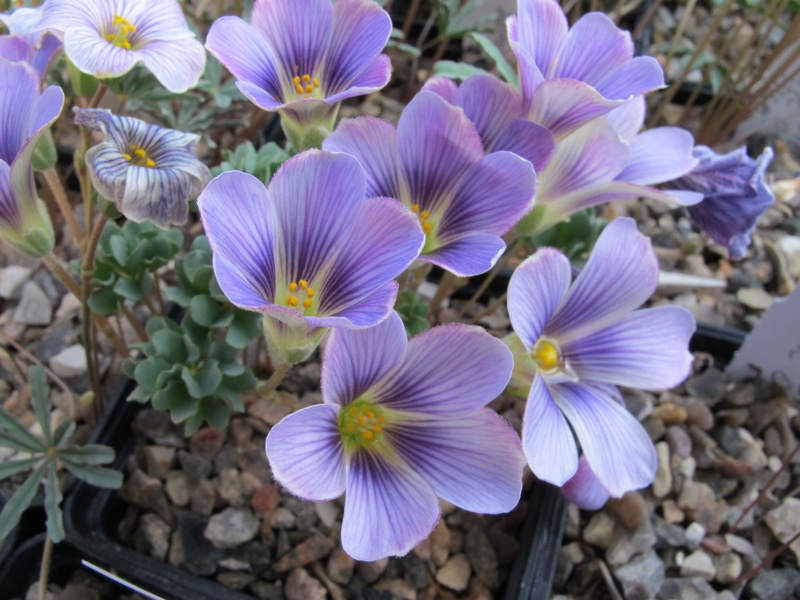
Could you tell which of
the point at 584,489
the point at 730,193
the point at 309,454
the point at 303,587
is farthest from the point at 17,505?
the point at 730,193

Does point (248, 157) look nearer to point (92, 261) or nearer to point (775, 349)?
point (92, 261)

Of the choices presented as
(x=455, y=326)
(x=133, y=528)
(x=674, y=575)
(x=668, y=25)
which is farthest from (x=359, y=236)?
(x=668, y=25)

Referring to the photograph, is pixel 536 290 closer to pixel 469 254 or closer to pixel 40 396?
pixel 469 254

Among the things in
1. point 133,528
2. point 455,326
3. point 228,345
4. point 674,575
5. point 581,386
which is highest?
point 455,326

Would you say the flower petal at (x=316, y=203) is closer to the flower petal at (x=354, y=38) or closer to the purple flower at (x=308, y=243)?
the purple flower at (x=308, y=243)

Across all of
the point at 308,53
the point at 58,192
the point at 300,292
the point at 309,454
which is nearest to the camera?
the point at 309,454

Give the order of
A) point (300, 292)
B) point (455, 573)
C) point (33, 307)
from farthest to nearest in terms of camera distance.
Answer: point (33, 307)
point (455, 573)
point (300, 292)

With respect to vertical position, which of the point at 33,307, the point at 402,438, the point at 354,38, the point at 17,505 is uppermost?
the point at 354,38
